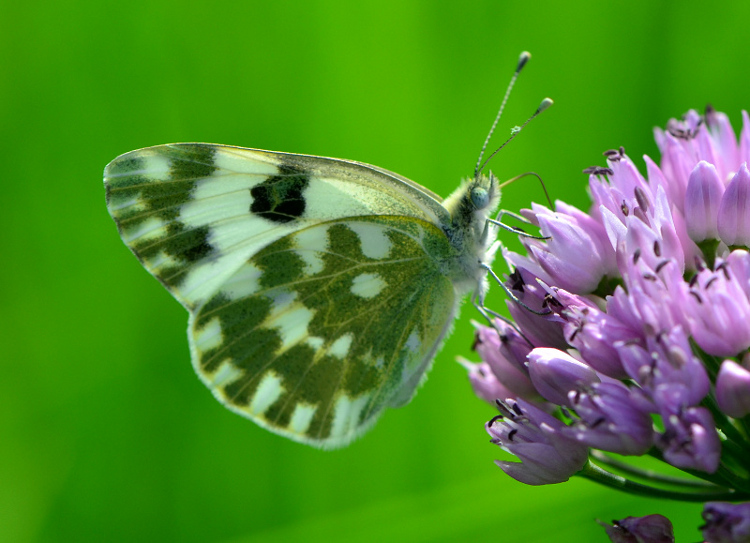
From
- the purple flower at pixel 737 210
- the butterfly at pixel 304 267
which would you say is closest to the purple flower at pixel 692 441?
the purple flower at pixel 737 210

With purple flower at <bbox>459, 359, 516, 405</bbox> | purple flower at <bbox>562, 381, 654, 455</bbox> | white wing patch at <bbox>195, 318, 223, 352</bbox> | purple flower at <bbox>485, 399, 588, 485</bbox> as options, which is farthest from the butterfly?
purple flower at <bbox>562, 381, 654, 455</bbox>

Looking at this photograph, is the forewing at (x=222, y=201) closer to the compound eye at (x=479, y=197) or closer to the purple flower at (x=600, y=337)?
the compound eye at (x=479, y=197)

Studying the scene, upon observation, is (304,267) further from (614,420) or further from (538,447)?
(614,420)

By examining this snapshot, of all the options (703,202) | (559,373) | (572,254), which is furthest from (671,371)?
(703,202)

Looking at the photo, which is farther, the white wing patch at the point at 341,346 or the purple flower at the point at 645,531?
the white wing patch at the point at 341,346

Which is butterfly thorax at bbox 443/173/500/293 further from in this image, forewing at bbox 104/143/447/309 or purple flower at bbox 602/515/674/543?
purple flower at bbox 602/515/674/543

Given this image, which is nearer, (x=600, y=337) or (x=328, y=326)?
(x=600, y=337)

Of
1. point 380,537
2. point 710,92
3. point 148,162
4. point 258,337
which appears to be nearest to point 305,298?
point 258,337
